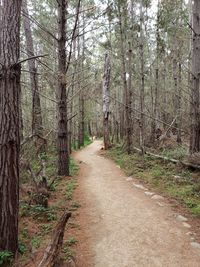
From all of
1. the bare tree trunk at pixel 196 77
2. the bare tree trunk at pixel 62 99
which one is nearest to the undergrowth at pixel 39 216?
the bare tree trunk at pixel 62 99

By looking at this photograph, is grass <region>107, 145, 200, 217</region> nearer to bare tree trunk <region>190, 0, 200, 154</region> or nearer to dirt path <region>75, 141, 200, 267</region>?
dirt path <region>75, 141, 200, 267</region>

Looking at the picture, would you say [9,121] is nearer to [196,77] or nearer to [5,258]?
[5,258]

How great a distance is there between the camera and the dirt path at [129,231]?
14.7 ft

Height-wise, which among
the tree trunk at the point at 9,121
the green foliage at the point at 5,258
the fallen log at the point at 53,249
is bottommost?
the green foliage at the point at 5,258

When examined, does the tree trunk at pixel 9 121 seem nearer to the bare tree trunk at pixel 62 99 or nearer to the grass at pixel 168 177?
the grass at pixel 168 177

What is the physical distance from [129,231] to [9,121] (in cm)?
296

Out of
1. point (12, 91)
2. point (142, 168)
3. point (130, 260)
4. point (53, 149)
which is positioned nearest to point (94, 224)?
point (130, 260)

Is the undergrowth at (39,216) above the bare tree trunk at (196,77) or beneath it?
beneath

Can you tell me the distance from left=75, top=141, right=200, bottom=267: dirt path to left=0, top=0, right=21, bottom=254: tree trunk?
125cm

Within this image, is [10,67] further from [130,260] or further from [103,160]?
[103,160]

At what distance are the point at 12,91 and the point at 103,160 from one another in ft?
30.8

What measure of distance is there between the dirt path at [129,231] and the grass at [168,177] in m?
0.53

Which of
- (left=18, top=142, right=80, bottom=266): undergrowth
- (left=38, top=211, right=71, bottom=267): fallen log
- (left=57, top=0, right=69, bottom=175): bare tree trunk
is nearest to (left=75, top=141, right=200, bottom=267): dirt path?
(left=18, top=142, right=80, bottom=266): undergrowth

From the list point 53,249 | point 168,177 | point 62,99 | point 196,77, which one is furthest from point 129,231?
point 196,77
